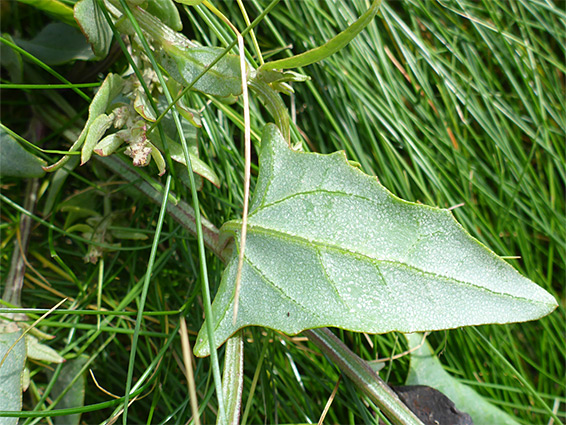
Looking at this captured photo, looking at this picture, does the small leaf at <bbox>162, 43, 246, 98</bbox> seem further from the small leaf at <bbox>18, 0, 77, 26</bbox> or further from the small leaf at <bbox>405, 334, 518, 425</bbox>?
the small leaf at <bbox>405, 334, 518, 425</bbox>

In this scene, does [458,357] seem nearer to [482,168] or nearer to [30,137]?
[482,168]

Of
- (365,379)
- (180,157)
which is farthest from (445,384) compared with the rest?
(180,157)

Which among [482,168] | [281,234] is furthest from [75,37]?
[482,168]

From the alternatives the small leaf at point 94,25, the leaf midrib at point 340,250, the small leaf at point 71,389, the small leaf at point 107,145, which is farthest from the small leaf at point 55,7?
the small leaf at point 71,389

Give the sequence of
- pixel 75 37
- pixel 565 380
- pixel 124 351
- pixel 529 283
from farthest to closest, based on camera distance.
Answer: pixel 565 380 → pixel 124 351 → pixel 75 37 → pixel 529 283

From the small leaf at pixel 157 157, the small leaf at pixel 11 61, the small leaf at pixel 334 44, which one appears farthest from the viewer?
the small leaf at pixel 11 61

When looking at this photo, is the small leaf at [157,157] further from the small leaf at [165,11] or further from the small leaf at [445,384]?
the small leaf at [445,384]
